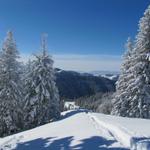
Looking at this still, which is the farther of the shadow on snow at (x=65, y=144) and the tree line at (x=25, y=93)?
the tree line at (x=25, y=93)

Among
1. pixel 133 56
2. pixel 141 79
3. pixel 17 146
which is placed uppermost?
pixel 133 56

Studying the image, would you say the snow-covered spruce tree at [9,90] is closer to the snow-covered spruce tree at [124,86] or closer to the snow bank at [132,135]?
the snow-covered spruce tree at [124,86]

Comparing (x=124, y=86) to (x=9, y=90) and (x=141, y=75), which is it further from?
(x=9, y=90)

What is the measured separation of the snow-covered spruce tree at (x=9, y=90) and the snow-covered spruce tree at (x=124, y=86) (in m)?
12.0

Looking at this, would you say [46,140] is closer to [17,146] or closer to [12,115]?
[17,146]

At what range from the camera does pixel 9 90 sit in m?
35.1

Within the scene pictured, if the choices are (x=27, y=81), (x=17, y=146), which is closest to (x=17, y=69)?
(x=27, y=81)

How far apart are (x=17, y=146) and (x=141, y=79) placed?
17147mm

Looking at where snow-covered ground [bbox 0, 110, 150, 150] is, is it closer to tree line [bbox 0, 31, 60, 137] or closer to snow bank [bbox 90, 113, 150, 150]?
snow bank [bbox 90, 113, 150, 150]

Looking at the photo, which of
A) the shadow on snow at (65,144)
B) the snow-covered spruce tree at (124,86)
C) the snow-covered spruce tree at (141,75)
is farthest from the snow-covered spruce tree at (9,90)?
the shadow on snow at (65,144)

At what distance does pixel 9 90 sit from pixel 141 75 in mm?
15578

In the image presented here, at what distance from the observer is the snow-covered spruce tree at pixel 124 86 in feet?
108

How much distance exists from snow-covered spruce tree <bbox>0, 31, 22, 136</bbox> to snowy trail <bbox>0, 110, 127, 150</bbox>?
1624cm

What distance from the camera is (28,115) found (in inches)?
1421
